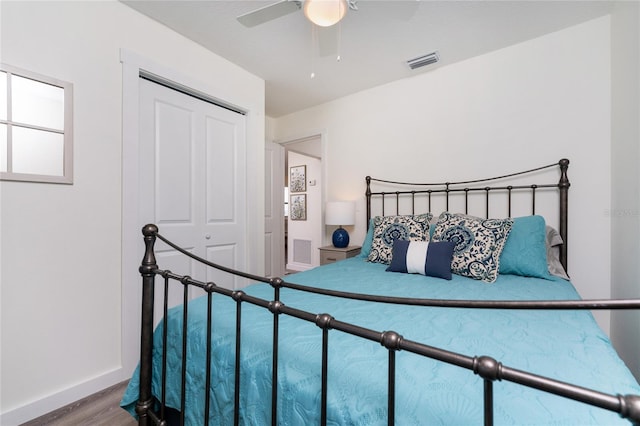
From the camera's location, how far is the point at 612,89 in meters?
2.00

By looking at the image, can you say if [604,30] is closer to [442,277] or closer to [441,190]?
[441,190]

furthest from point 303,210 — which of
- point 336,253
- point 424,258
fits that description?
point 424,258

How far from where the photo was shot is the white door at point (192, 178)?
85.1 inches

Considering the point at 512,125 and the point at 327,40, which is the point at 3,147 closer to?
the point at 327,40

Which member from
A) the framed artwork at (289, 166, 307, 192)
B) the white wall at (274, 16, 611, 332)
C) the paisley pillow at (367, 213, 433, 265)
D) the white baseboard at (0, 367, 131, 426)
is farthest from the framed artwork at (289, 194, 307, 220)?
the white baseboard at (0, 367, 131, 426)

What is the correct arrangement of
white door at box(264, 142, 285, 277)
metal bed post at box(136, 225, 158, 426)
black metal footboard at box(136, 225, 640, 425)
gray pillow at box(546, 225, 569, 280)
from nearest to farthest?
black metal footboard at box(136, 225, 640, 425) → metal bed post at box(136, 225, 158, 426) → gray pillow at box(546, 225, 569, 280) → white door at box(264, 142, 285, 277)

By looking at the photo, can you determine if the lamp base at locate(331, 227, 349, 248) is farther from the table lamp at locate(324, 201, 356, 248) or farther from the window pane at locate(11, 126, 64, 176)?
the window pane at locate(11, 126, 64, 176)

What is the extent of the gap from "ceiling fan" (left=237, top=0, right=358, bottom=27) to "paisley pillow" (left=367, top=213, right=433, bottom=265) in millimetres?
1495

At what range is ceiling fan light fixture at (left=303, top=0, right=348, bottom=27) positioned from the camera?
4.99 ft

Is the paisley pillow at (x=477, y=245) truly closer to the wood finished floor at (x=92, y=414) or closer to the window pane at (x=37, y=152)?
the wood finished floor at (x=92, y=414)

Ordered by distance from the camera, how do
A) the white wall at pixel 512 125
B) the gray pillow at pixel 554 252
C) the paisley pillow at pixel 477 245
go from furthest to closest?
the white wall at pixel 512 125, the gray pillow at pixel 554 252, the paisley pillow at pixel 477 245

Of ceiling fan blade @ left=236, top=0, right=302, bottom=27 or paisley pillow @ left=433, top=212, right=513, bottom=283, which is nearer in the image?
ceiling fan blade @ left=236, top=0, right=302, bottom=27

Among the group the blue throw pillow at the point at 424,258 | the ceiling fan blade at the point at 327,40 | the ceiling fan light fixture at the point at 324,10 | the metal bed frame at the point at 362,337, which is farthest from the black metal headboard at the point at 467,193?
the metal bed frame at the point at 362,337

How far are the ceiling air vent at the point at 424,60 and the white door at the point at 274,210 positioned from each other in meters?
2.07
